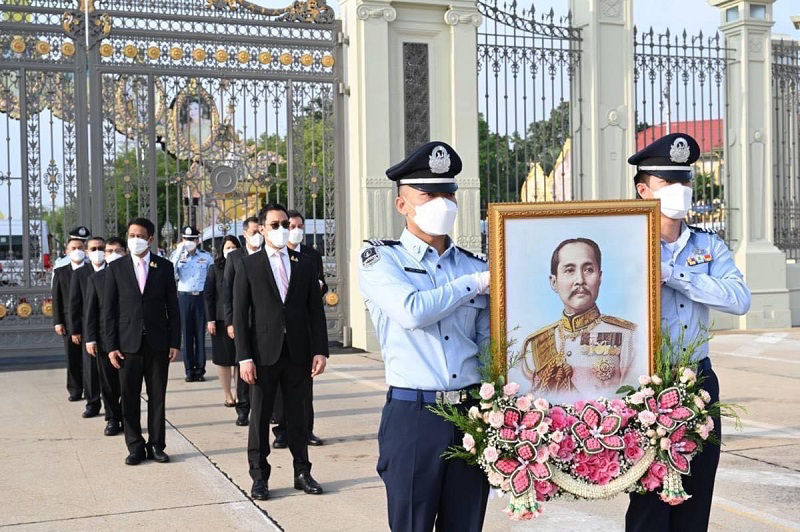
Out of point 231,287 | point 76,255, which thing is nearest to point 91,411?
point 76,255

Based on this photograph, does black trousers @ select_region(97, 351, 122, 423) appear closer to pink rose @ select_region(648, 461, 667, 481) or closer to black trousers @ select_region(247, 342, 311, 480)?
black trousers @ select_region(247, 342, 311, 480)

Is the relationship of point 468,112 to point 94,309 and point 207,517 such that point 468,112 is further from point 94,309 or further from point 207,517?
point 207,517

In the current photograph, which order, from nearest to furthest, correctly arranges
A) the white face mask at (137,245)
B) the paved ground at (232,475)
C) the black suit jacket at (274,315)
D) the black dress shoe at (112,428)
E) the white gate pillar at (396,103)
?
the paved ground at (232,475)
the black suit jacket at (274,315)
the white face mask at (137,245)
the black dress shoe at (112,428)
the white gate pillar at (396,103)

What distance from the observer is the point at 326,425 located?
8195 millimetres

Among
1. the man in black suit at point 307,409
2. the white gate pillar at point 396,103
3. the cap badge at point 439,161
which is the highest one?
the white gate pillar at point 396,103

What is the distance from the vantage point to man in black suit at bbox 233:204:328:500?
19.5 ft

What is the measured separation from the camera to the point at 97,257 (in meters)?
8.90

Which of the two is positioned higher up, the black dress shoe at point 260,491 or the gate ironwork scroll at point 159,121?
the gate ironwork scroll at point 159,121

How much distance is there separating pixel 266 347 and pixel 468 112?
7508 mm

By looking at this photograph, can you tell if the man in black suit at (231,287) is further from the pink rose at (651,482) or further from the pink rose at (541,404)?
the pink rose at (651,482)

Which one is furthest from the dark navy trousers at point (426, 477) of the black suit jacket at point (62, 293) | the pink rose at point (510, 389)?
the black suit jacket at point (62, 293)

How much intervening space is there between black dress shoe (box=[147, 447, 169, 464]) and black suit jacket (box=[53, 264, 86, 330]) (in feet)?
10.4

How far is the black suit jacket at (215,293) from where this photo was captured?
928 centimetres

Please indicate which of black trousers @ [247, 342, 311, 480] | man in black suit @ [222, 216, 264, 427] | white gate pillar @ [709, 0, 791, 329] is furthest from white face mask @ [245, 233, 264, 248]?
white gate pillar @ [709, 0, 791, 329]
